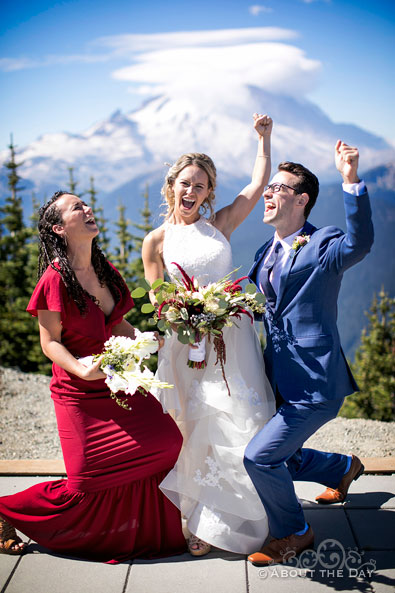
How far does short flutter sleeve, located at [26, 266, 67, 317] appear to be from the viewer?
3.51 metres

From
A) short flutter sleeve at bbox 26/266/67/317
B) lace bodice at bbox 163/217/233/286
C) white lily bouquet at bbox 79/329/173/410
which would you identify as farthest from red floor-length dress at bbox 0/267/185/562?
lace bodice at bbox 163/217/233/286

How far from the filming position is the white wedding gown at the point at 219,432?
3.45m

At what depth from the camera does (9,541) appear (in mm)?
3541

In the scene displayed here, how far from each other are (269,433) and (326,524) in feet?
3.28

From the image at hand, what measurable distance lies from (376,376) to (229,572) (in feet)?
55.7

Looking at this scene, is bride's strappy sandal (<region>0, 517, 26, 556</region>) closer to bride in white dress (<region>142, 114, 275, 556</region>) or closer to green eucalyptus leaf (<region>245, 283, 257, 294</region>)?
bride in white dress (<region>142, 114, 275, 556</region>)

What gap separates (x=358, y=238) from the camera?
2930 millimetres

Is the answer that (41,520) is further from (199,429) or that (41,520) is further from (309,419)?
(309,419)

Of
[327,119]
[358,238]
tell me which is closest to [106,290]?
[358,238]

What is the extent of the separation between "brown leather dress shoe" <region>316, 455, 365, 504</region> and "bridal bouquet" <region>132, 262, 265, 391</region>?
4.55 feet

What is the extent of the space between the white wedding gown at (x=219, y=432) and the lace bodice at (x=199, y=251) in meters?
0.44

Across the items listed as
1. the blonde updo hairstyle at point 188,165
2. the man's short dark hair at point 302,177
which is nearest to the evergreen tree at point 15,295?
the blonde updo hairstyle at point 188,165

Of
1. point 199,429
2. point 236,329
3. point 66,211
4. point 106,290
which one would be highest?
point 66,211

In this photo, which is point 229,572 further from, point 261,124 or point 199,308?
point 261,124
